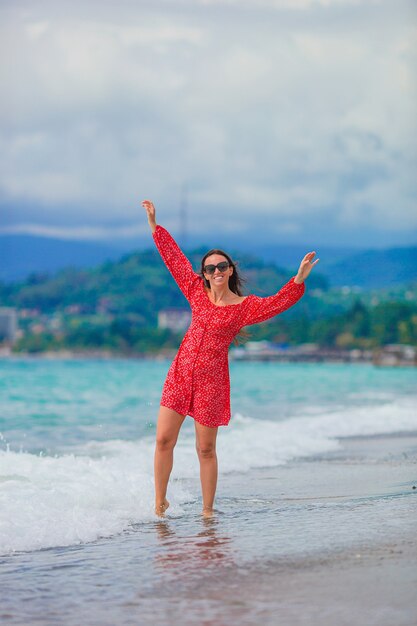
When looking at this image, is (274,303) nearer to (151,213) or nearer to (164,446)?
(151,213)

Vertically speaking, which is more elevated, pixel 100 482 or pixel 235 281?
pixel 235 281

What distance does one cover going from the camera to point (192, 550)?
5953 mm

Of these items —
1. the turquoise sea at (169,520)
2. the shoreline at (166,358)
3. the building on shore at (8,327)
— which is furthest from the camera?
the building on shore at (8,327)

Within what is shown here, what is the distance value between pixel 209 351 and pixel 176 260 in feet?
2.30

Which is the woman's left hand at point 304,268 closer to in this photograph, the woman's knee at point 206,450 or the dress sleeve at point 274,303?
the dress sleeve at point 274,303

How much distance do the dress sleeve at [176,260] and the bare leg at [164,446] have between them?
2.75 feet

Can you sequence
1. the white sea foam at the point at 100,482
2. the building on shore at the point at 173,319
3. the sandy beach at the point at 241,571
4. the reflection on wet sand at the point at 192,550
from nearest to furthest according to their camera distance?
the sandy beach at the point at 241,571 < the reflection on wet sand at the point at 192,550 < the white sea foam at the point at 100,482 < the building on shore at the point at 173,319

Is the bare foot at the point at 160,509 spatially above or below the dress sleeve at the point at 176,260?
below

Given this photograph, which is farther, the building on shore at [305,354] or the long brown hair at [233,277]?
the building on shore at [305,354]

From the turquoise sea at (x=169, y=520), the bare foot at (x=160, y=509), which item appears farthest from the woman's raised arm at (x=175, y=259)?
the turquoise sea at (x=169, y=520)

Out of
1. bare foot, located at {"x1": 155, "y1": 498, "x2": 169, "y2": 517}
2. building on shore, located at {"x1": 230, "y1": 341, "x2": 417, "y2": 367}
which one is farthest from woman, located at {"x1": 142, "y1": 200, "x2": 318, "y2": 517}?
building on shore, located at {"x1": 230, "y1": 341, "x2": 417, "y2": 367}

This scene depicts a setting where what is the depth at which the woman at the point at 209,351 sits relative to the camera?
705 centimetres

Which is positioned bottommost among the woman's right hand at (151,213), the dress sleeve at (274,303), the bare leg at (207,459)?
the bare leg at (207,459)

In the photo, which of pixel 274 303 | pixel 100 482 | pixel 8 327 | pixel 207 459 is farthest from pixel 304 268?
pixel 8 327
